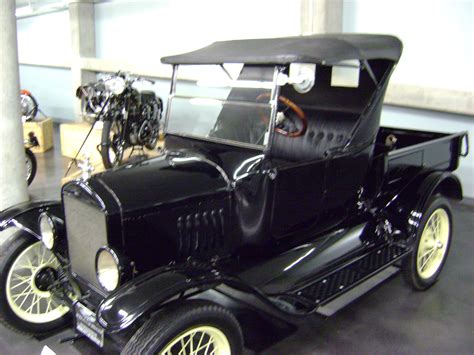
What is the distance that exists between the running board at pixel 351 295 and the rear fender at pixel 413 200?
0.35m

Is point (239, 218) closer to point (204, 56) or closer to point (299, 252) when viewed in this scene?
point (299, 252)

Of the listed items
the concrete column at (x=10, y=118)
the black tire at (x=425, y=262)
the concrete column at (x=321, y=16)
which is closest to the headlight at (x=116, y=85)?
the concrete column at (x=10, y=118)

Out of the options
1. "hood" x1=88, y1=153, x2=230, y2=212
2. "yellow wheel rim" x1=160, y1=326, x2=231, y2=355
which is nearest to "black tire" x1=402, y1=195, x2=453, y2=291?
"hood" x1=88, y1=153, x2=230, y2=212

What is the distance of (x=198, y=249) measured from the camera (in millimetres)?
2344

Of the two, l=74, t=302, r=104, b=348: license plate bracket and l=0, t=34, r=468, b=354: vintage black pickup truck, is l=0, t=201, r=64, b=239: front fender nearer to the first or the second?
l=0, t=34, r=468, b=354: vintage black pickup truck

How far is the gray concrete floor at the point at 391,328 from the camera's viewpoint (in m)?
2.50

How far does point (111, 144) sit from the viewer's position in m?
5.73

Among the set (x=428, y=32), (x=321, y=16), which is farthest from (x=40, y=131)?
(x=428, y=32)

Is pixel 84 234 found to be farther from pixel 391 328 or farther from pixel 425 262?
pixel 425 262

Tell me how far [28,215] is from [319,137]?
6.43ft

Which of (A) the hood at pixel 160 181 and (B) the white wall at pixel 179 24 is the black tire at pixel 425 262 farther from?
(B) the white wall at pixel 179 24

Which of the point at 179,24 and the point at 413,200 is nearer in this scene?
the point at 413,200

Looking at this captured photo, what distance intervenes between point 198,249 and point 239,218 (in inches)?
10.8

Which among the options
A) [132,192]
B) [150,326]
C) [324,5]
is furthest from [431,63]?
[150,326]
